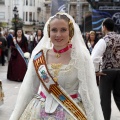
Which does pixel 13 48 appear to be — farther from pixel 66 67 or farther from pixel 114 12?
pixel 114 12

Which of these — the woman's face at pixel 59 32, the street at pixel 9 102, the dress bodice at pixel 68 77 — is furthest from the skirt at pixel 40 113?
the street at pixel 9 102

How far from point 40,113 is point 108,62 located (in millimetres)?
2498

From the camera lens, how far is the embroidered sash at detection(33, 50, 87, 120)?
3143 mm

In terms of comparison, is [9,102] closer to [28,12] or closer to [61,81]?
[61,81]

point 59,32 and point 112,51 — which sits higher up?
point 59,32

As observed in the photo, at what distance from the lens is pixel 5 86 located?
10.6 meters

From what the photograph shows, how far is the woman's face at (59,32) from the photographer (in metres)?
3.15

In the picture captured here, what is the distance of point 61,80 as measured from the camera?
3.16 m

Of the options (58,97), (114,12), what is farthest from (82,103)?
(114,12)

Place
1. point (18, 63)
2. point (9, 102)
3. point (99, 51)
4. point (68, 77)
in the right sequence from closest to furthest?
point (68, 77), point (99, 51), point (9, 102), point (18, 63)

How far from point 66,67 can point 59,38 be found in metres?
0.23

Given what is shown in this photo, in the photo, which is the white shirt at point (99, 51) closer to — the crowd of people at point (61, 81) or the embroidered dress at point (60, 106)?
the crowd of people at point (61, 81)

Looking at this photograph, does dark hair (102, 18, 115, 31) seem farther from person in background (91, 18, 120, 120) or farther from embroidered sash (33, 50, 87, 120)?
embroidered sash (33, 50, 87, 120)

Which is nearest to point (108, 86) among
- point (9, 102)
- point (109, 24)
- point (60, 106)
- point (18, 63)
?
point (109, 24)
